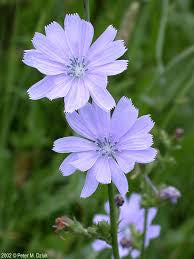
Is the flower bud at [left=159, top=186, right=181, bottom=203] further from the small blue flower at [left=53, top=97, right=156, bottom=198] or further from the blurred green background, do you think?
the small blue flower at [left=53, top=97, right=156, bottom=198]

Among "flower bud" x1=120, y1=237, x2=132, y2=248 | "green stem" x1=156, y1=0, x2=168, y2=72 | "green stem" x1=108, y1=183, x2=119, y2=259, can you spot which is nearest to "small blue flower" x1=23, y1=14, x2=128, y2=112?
"green stem" x1=108, y1=183, x2=119, y2=259

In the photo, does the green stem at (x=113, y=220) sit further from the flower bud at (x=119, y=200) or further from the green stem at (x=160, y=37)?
the green stem at (x=160, y=37)

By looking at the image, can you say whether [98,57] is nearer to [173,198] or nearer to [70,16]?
[70,16]

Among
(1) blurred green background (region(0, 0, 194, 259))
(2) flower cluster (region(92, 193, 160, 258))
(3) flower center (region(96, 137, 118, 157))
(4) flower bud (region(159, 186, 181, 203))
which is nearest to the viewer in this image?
(3) flower center (region(96, 137, 118, 157))

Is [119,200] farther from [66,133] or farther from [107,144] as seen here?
[66,133]

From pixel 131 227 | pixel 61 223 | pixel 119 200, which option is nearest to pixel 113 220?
pixel 119 200

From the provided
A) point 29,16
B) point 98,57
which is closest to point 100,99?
point 98,57

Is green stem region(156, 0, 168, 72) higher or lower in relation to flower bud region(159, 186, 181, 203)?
higher
